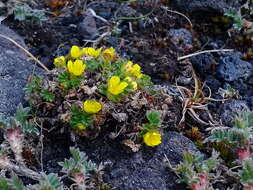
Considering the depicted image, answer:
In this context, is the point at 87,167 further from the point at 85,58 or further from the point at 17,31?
the point at 17,31

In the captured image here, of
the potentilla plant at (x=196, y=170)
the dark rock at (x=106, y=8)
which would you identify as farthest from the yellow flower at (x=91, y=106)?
the dark rock at (x=106, y=8)

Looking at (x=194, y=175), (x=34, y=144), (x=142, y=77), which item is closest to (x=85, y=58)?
(x=142, y=77)

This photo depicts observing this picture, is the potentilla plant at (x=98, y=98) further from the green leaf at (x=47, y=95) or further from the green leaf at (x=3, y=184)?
the green leaf at (x=3, y=184)

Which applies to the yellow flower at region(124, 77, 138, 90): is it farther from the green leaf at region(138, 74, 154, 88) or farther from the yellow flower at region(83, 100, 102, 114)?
the yellow flower at region(83, 100, 102, 114)

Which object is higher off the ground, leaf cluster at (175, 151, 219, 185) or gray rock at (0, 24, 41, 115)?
leaf cluster at (175, 151, 219, 185)

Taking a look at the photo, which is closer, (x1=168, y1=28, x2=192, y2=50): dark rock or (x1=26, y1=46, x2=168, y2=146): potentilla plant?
(x1=26, y1=46, x2=168, y2=146): potentilla plant

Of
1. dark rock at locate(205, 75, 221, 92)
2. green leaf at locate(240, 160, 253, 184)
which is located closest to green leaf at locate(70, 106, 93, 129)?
green leaf at locate(240, 160, 253, 184)
